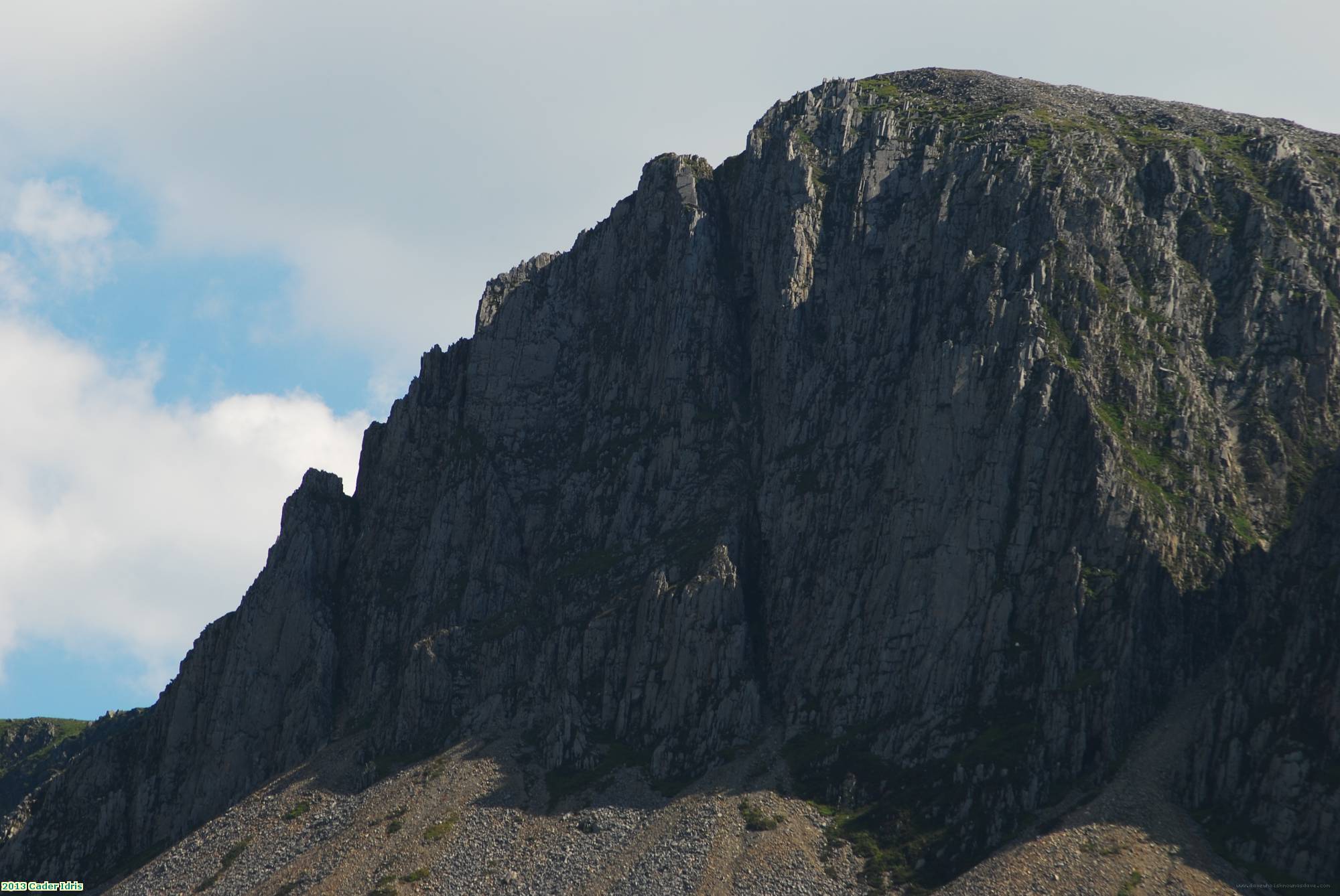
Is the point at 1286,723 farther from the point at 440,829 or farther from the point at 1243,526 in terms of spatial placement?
the point at 440,829

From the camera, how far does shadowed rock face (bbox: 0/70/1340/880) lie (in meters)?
153

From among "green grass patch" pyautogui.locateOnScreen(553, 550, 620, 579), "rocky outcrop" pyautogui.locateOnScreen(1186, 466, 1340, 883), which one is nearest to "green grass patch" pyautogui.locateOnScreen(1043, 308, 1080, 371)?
"rocky outcrop" pyautogui.locateOnScreen(1186, 466, 1340, 883)

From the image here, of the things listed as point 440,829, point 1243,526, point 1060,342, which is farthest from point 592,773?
point 1243,526

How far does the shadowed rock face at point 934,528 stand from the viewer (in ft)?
501

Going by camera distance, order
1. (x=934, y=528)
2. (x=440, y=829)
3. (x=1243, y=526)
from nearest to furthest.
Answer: (x=1243, y=526)
(x=440, y=829)
(x=934, y=528)

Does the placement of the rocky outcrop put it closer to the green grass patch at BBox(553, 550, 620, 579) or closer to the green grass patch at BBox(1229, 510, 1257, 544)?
the green grass patch at BBox(1229, 510, 1257, 544)

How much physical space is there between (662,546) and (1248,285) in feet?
251

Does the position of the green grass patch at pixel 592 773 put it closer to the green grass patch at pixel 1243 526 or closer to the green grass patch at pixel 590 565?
the green grass patch at pixel 590 565

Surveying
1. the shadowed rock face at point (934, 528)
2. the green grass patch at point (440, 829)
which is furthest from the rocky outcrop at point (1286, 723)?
the green grass patch at point (440, 829)

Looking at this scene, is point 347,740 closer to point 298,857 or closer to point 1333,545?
point 298,857

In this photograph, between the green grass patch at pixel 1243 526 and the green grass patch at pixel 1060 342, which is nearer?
the green grass patch at pixel 1243 526

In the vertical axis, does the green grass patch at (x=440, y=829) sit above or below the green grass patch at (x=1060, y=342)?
below

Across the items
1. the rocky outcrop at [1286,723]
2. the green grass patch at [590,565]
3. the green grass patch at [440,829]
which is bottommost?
the green grass patch at [440,829]

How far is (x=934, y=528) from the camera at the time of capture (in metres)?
165
